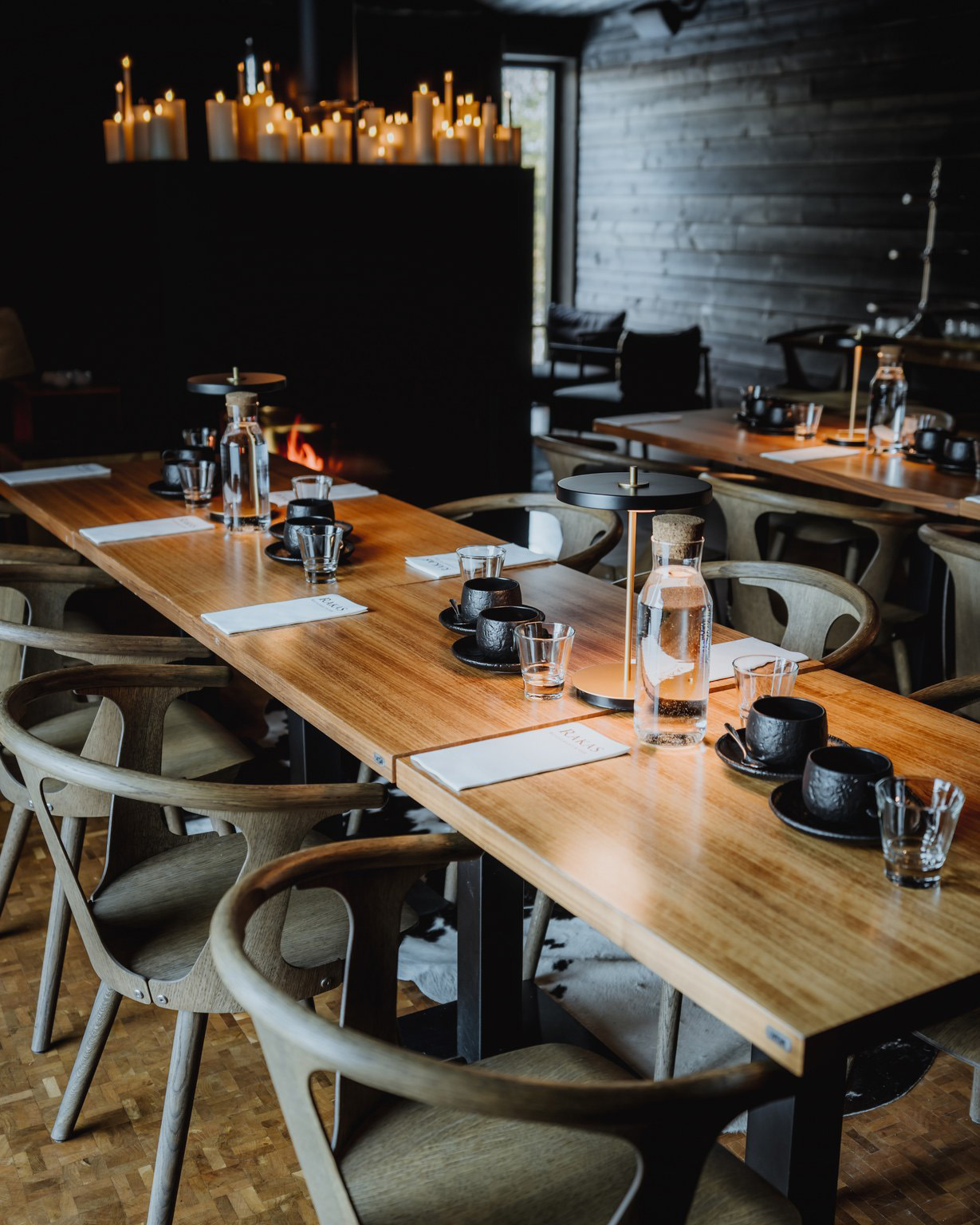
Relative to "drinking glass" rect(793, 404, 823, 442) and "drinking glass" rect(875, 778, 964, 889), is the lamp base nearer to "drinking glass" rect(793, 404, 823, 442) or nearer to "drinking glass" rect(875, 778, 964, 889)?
"drinking glass" rect(875, 778, 964, 889)

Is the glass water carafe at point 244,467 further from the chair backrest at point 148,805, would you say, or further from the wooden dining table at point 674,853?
the chair backrest at point 148,805

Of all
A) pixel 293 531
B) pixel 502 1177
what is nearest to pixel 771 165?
pixel 293 531

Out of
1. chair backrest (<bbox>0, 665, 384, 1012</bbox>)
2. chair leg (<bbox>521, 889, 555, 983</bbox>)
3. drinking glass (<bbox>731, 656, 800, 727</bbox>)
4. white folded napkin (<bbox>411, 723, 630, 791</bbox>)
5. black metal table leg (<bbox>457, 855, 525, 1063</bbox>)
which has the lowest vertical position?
chair leg (<bbox>521, 889, 555, 983</bbox>)

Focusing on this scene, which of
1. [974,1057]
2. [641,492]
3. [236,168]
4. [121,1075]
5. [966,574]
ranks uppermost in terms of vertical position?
[236,168]

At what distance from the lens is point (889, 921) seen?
4.22 ft

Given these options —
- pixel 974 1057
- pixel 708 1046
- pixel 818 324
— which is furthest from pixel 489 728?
pixel 818 324

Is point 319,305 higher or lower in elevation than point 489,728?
higher

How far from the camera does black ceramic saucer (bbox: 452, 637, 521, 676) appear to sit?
201 centimetres

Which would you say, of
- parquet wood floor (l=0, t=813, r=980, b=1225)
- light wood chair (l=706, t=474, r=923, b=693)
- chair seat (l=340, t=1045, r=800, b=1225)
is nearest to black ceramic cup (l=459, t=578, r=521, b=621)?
parquet wood floor (l=0, t=813, r=980, b=1225)

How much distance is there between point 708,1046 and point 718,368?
7.30 meters

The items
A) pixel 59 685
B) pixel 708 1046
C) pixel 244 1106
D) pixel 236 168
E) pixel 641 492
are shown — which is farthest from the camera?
pixel 236 168

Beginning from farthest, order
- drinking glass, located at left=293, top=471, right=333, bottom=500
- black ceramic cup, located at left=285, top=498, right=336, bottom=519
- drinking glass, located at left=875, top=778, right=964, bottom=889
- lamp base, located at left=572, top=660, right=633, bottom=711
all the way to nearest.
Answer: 1. drinking glass, located at left=293, top=471, right=333, bottom=500
2. black ceramic cup, located at left=285, top=498, right=336, bottom=519
3. lamp base, located at left=572, top=660, right=633, bottom=711
4. drinking glass, located at left=875, top=778, right=964, bottom=889

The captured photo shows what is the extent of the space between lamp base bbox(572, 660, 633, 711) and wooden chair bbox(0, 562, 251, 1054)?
752mm

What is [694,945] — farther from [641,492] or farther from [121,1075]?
[121,1075]
